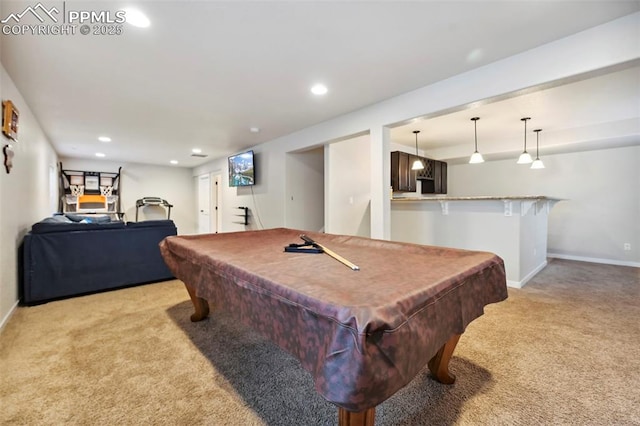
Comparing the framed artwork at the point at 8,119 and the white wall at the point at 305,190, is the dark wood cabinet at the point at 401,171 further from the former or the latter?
the framed artwork at the point at 8,119

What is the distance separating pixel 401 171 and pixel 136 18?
436 cm

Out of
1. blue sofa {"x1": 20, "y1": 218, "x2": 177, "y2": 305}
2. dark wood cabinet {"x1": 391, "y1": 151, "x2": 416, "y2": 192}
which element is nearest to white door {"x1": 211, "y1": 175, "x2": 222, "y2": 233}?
blue sofa {"x1": 20, "y1": 218, "x2": 177, "y2": 305}

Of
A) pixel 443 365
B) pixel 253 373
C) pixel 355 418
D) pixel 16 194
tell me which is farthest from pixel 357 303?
pixel 16 194

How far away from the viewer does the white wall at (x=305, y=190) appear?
16.4 ft

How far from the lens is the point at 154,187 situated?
26.7 ft

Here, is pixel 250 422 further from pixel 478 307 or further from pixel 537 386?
pixel 537 386

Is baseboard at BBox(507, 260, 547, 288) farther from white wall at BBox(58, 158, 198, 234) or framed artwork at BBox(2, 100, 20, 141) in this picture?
white wall at BBox(58, 158, 198, 234)

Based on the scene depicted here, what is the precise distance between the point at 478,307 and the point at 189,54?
271 cm

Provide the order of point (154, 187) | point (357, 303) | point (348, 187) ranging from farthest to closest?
1. point (154, 187)
2. point (348, 187)
3. point (357, 303)

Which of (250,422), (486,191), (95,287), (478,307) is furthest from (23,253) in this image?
(486,191)

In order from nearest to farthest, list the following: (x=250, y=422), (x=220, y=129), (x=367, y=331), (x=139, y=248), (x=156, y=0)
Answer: (x=367, y=331) → (x=250, y=422) → (x=156, y=0) → (x=139, y=248) → (x=220, y=129)

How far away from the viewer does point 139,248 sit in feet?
10.9

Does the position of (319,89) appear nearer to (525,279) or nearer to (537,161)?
(525,279)

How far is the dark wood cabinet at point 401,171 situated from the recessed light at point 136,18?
4.13 metres
